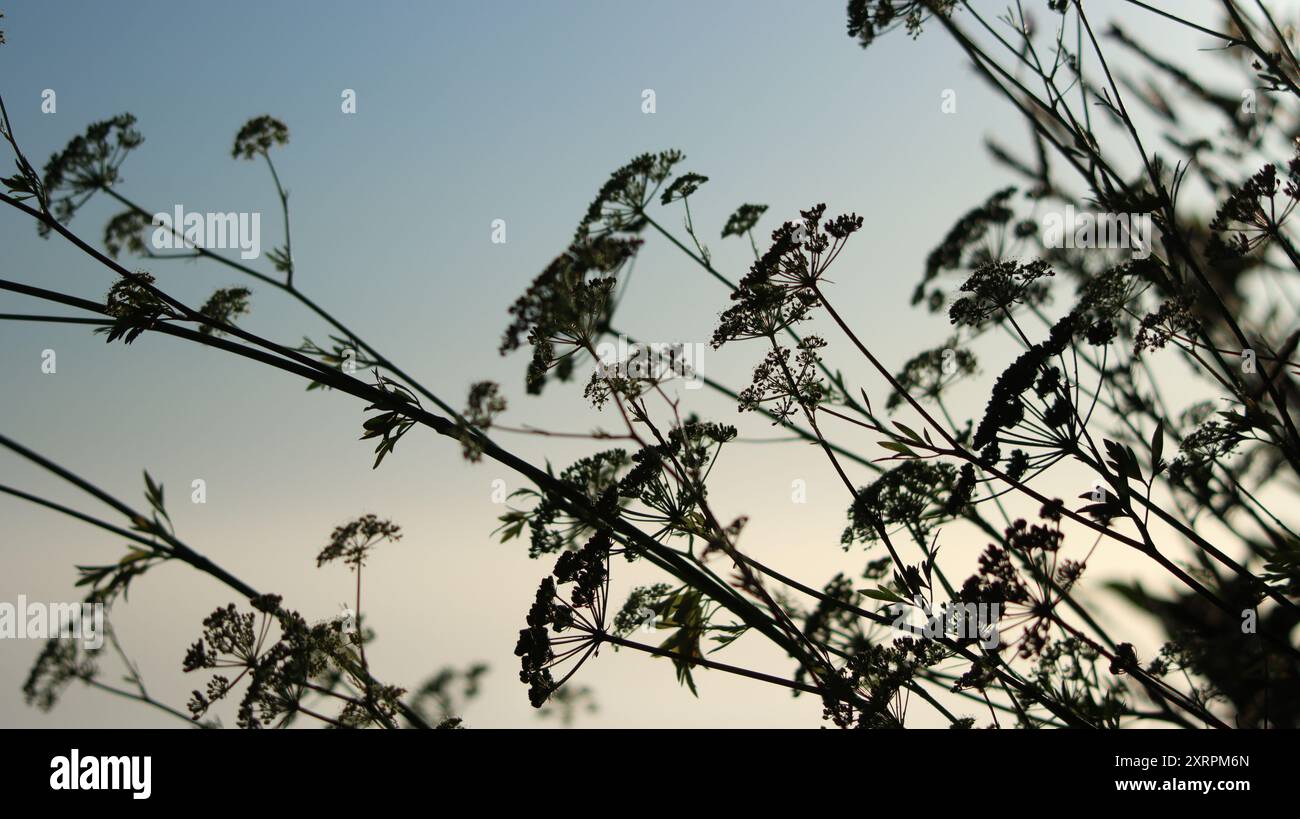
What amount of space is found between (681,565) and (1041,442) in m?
1.42

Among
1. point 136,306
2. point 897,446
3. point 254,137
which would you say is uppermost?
point 254,137

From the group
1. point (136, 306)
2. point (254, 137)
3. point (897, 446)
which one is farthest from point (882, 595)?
point (254, 137)

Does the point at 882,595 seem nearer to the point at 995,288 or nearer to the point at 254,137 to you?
the point at 995,288

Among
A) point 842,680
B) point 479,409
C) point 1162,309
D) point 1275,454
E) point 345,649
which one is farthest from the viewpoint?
point 1275,454

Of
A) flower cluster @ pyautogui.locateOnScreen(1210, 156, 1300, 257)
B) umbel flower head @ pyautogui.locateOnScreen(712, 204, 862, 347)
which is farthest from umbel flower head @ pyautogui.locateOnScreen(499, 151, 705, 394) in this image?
flower cluster @ pyautogui.locateOnScreen(1210, 156, 1300, 257)

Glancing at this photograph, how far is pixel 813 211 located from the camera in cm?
356

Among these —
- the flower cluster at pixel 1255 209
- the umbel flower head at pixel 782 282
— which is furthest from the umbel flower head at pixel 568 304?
the flower cluster at pixel 1255 209

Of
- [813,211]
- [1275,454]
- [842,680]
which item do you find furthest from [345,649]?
[1275,454]

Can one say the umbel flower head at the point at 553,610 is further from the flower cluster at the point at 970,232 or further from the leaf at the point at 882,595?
the flower cluster at the point at 970,232

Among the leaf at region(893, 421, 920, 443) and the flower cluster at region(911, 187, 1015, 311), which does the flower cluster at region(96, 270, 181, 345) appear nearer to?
the leaf at region(893, 421, 920, 443)

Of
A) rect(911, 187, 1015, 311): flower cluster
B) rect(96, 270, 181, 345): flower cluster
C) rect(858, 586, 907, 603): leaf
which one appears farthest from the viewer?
rect(911, 187, 1015, 311): flower cluster

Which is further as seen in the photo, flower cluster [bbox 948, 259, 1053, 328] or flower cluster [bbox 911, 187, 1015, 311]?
flower cluster [bbox 911, 187, 1015, 311]

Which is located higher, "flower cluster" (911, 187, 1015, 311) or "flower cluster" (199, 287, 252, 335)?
"flower cluster" (911, 187, 1015, 311)
